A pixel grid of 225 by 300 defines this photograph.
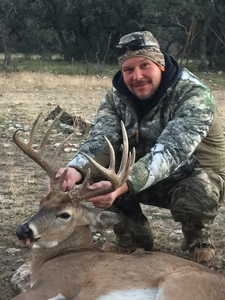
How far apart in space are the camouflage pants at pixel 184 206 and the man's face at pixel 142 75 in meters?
0.77

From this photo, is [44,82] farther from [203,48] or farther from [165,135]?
[203,48]

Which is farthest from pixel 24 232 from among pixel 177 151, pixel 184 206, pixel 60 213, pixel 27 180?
pixel 27 180

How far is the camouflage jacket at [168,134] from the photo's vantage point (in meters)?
4.04

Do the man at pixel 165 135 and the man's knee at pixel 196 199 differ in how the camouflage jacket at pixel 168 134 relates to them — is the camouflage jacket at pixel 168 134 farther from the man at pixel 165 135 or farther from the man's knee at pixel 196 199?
the man's knee at pixel 196 199

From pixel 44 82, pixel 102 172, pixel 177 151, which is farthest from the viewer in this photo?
pixel 44 82

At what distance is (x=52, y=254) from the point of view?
3980 millimetres

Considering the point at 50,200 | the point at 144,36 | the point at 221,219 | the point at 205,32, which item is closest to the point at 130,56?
the point at 144,36

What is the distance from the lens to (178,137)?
4.15 meters

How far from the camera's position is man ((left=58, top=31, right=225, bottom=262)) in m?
4.38

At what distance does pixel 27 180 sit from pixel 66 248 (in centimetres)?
276

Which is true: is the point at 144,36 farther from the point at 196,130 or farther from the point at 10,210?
the point at 10,210

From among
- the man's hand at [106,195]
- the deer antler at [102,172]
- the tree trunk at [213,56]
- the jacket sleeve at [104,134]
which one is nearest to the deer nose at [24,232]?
the deer antler at [102,172]

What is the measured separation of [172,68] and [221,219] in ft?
5.89

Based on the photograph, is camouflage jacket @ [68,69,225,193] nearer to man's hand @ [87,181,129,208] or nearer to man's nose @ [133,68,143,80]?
man's hand @ [87,181,129,208]
